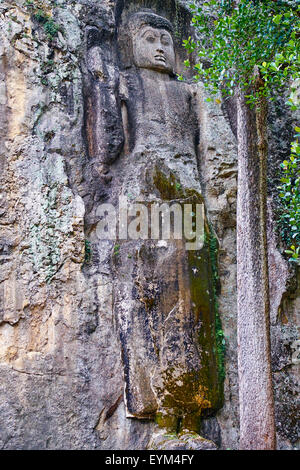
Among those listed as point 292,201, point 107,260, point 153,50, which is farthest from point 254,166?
point 153,50

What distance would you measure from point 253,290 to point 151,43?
15.6 feet

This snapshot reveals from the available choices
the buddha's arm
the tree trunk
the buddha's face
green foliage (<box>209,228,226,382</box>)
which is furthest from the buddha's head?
green foliage (<box>209,228,226,382</box>)

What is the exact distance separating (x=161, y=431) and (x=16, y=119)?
15.3 ft

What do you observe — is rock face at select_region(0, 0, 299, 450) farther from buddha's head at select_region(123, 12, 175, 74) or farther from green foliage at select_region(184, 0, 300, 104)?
green foliage at select_region(184, 0, 300, 104)

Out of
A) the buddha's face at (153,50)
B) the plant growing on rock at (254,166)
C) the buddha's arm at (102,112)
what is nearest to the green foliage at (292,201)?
the plant growing on rock at (254,166)

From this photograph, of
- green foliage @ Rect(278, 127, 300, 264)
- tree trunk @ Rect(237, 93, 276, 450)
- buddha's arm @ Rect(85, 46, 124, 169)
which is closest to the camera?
tree trunk @ Rect(237, 93, 276, 450)

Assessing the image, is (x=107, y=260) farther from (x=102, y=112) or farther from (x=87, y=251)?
(x=102, y=112)

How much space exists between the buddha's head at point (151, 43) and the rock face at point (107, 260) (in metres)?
0.03

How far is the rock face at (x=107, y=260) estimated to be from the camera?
7.54 meters

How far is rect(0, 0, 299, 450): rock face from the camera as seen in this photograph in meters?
7.54

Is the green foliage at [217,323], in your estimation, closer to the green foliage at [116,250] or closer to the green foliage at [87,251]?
the green foliage at [116,250]

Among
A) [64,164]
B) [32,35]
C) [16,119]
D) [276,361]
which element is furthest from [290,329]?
[32,35]

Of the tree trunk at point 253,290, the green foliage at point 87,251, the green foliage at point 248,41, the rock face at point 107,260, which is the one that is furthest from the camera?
the green foliage at point 87,251

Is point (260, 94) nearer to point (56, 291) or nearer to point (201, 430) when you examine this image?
point (56, 291)
